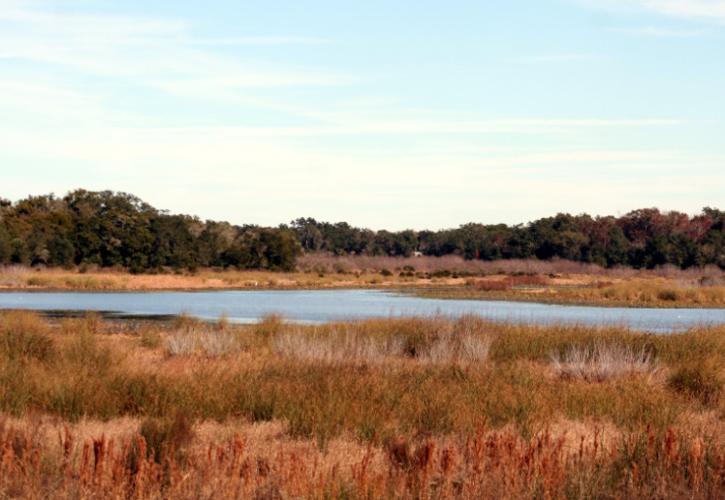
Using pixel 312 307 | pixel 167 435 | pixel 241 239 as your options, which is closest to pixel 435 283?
pixel 241 239

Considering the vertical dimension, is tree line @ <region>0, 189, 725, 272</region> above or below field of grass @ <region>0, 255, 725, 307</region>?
above

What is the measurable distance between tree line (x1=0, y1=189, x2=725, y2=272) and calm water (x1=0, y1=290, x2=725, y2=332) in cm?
1733

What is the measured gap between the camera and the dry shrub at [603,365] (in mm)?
16797

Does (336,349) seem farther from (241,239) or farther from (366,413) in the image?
(241,239)

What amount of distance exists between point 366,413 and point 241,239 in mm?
70874

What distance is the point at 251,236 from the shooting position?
80.9 metres

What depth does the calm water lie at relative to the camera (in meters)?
34.6

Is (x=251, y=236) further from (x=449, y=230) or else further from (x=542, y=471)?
(x=542, y=471)

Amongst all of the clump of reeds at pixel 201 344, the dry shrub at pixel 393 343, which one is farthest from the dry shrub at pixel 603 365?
the clump of reeds at pixel 201 344

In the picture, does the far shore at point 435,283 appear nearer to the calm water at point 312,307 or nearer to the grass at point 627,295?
the grass at point 627,295

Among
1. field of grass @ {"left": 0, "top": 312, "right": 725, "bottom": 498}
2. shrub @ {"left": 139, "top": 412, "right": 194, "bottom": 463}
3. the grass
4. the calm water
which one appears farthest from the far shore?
shrub @ {"left": 139, "top": 412, "right": 194, "bottom": 463}

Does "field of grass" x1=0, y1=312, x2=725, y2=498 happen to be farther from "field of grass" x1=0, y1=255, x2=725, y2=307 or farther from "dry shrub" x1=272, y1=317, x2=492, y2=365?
"field of grass" x1=0, y1=255, x2=725, y2=307

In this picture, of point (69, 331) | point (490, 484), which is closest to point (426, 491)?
point (490, 484)

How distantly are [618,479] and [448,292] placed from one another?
45.0 m
